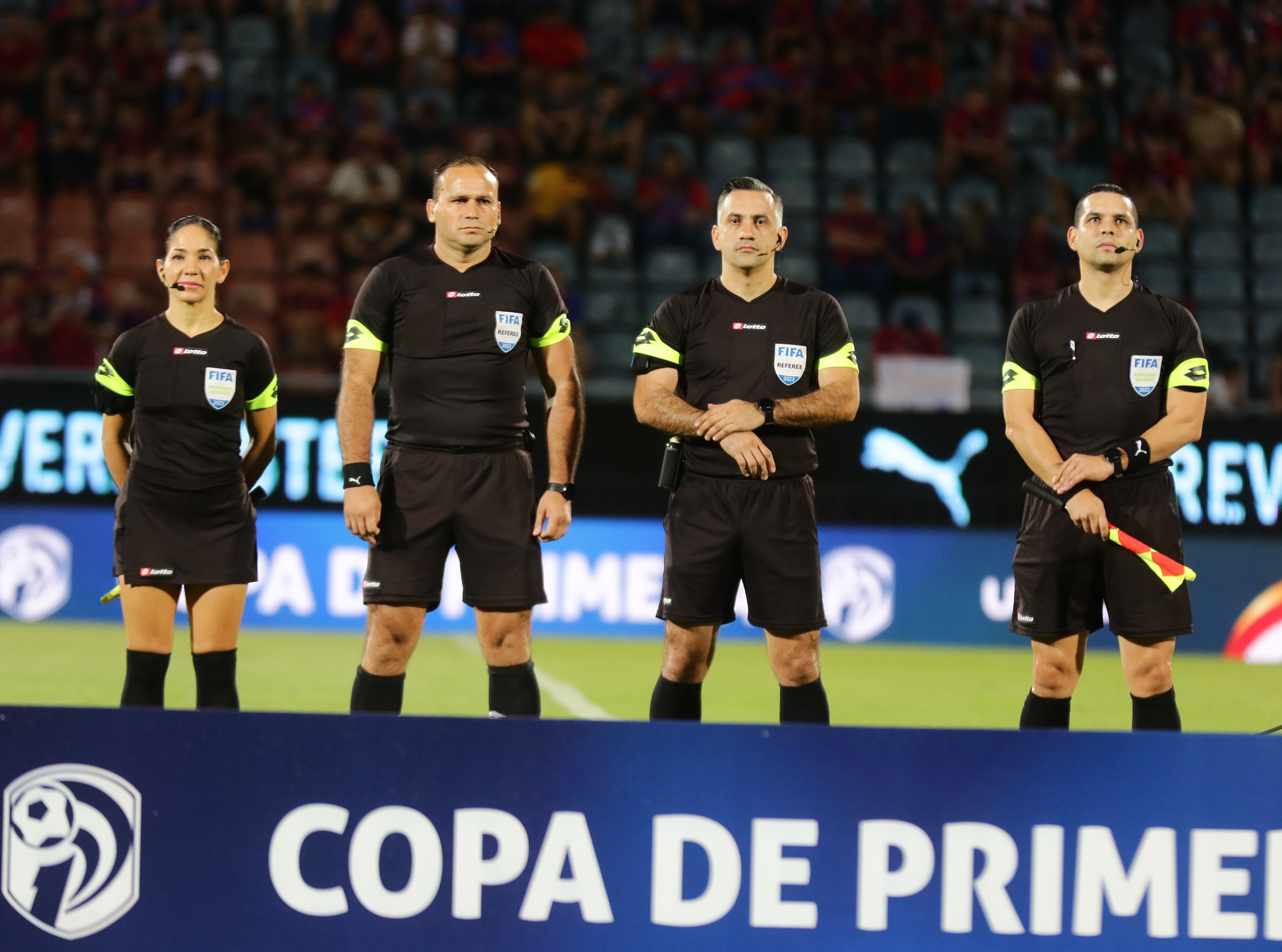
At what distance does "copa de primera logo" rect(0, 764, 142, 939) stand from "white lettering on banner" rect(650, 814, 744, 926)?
1061mm

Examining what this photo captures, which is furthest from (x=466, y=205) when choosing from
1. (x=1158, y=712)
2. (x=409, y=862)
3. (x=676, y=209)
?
(x=676, y=209)

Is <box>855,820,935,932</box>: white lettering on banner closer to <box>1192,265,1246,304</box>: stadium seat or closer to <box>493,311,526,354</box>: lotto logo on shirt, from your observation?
<box>493,311,526,354</box>: lotto logo on shirt

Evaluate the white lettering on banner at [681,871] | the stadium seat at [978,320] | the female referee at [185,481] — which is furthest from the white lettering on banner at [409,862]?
the stadium seat at [978,320]

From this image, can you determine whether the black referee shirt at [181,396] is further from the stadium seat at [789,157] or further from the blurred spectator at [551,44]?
the blurred spectator at [551,44]

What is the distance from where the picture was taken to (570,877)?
10.3ft

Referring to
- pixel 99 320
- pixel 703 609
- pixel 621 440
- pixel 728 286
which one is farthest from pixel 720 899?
pixel 99 320

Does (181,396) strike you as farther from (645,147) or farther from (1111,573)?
(645,147)

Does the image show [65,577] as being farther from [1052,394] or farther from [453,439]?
[1052,394]

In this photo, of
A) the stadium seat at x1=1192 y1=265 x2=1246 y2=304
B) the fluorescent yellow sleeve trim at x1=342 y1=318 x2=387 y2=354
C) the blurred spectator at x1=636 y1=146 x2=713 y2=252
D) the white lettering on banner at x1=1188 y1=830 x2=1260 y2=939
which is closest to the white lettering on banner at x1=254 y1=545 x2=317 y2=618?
the blurred spectator at x1=636 y1=146 x2=713 y2=252

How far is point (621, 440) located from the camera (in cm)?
895

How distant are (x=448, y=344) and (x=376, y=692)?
1069 mm

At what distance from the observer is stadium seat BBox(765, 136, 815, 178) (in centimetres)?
1291

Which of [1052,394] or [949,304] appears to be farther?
[949,304]

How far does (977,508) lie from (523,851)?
20.6 ft
